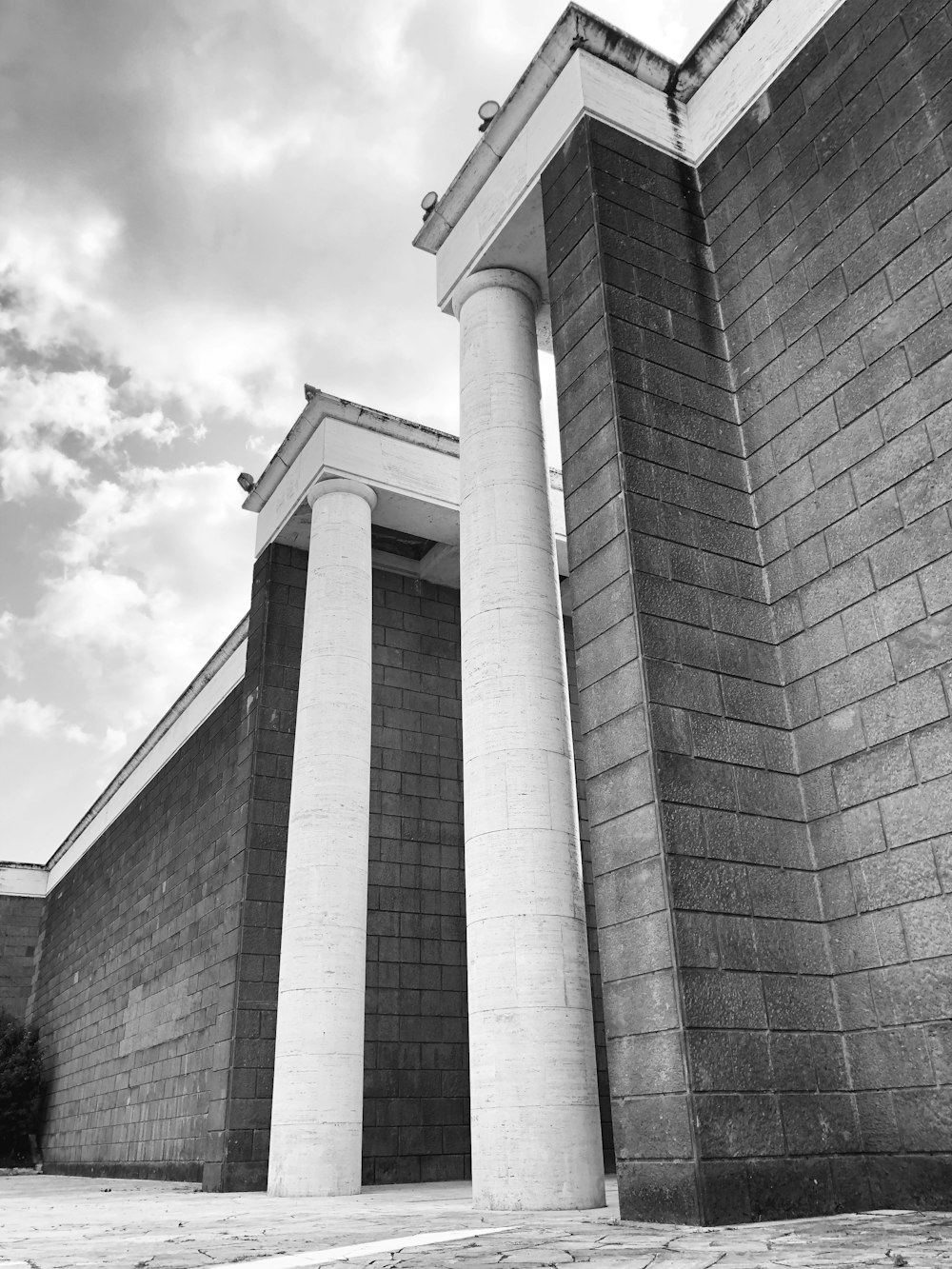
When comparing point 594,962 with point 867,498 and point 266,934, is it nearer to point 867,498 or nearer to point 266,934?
point 266,934

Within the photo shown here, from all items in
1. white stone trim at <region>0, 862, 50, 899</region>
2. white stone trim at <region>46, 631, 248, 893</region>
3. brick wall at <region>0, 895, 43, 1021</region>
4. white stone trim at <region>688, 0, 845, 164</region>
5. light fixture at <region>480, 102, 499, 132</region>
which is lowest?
brick wall at <region>0, 895, 43, 1021</region>

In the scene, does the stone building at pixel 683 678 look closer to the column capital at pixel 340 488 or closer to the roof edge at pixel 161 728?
the column capital at pixel 340 488

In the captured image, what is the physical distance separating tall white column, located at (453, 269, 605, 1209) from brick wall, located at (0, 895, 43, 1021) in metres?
25.5

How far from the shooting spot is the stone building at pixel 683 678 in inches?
257

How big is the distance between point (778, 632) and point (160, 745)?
61.1 feet

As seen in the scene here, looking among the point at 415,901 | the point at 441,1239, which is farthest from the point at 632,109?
the point at 415,901

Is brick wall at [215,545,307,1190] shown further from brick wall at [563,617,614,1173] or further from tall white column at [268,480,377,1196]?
brick wall at [563,617,614,1173]

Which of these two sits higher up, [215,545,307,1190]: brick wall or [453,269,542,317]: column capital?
[453,269,542,317]: column capital

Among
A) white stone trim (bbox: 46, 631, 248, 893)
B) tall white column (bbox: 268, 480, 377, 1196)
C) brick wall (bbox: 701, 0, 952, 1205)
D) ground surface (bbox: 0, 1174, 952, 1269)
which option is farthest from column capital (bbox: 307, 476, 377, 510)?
ground surface (bbox: 0, 1174, 952, 1269)

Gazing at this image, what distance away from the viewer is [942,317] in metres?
7.17

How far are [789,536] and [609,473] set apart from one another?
4.88 ft

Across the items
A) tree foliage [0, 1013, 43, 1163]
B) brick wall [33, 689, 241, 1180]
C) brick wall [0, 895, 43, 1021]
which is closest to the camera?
brick wall [33, 689, 241, 1180]

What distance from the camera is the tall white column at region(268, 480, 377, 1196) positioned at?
10602mm

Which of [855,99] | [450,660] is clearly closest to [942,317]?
[855,99]
